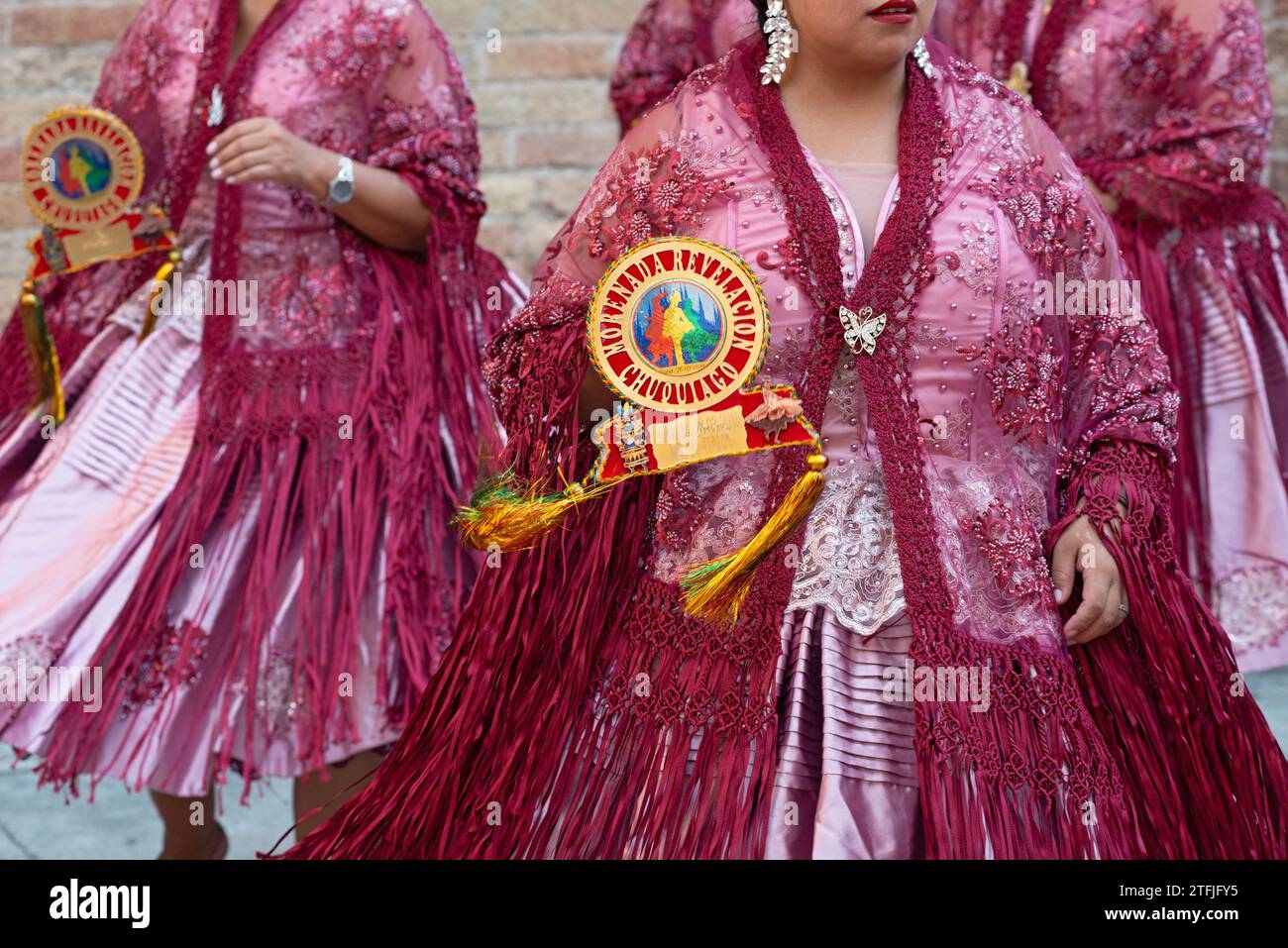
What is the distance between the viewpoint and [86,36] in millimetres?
4602

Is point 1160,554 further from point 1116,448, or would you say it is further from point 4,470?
point 4,470

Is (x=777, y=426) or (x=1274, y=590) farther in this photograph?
(x=1274, y=590)

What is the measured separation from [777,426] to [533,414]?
327 millimetres

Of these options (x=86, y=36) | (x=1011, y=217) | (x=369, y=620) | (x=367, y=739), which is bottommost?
(x=367, y=739)

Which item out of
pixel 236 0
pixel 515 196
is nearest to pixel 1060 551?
pixel 236 0

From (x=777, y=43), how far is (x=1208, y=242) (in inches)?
57.9

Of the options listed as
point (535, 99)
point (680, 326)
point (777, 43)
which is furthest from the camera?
point (535, 99)

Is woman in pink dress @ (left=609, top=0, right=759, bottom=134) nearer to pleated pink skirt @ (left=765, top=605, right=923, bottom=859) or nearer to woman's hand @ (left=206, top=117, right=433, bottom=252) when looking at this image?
woman's hand @ (left=206, top=117, right=433, bottom=252)

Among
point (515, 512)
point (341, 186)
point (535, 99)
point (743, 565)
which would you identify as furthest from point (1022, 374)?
point (535, 99)

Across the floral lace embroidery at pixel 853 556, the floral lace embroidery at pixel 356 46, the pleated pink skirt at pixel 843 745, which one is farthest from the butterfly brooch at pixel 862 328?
the floral lace embroidery at pixel 356 46

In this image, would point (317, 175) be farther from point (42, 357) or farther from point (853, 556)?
point (853, 556)

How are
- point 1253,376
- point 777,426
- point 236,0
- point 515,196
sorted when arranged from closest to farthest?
point 777,426 < point 236,0 < point 1253,376 < point 515,196

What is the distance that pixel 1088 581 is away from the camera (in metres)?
1.80

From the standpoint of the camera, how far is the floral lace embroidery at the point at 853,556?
5.77 feet
